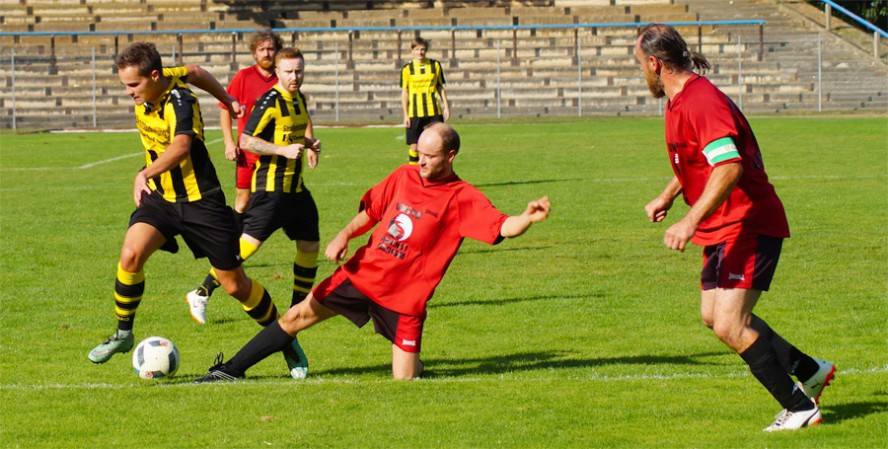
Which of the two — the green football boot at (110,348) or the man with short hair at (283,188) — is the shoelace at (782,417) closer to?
the green football boot at (110,348)

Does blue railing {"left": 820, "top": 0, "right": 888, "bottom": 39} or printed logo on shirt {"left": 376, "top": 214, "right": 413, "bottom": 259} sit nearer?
printed logo on shirt {"left": 376, "top": 214, "right": 413, "bottom": 259}

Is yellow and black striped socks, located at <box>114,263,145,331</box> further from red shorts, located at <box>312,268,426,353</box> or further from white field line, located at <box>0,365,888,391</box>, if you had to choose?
red shorts, located at <box>312,268,426,353</box>

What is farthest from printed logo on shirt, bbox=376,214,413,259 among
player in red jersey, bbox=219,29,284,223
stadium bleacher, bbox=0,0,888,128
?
stadium bleacher, bbox=0,0,888,128

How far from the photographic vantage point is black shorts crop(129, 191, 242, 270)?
792 cm

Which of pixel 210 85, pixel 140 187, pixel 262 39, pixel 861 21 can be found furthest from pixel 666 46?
pixel 861 21

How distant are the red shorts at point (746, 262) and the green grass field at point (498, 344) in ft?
2.45

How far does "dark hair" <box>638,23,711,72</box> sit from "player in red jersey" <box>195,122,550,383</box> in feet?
4.48

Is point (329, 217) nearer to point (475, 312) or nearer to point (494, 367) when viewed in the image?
point (475, 312)

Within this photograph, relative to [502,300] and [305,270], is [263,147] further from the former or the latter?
[502,300]

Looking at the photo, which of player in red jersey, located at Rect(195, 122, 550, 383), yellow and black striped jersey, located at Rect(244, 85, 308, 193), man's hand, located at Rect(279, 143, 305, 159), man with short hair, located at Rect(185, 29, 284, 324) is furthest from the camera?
man with short hair, located at Rect(185, 29, 284, 324)

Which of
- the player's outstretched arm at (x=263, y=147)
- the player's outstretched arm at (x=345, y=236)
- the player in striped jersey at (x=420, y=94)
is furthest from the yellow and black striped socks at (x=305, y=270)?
the player in striped jersey at (x=420, y=94)

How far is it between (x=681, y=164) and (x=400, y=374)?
2.21 m

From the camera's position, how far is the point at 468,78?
133 feet

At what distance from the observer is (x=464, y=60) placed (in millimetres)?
41219
